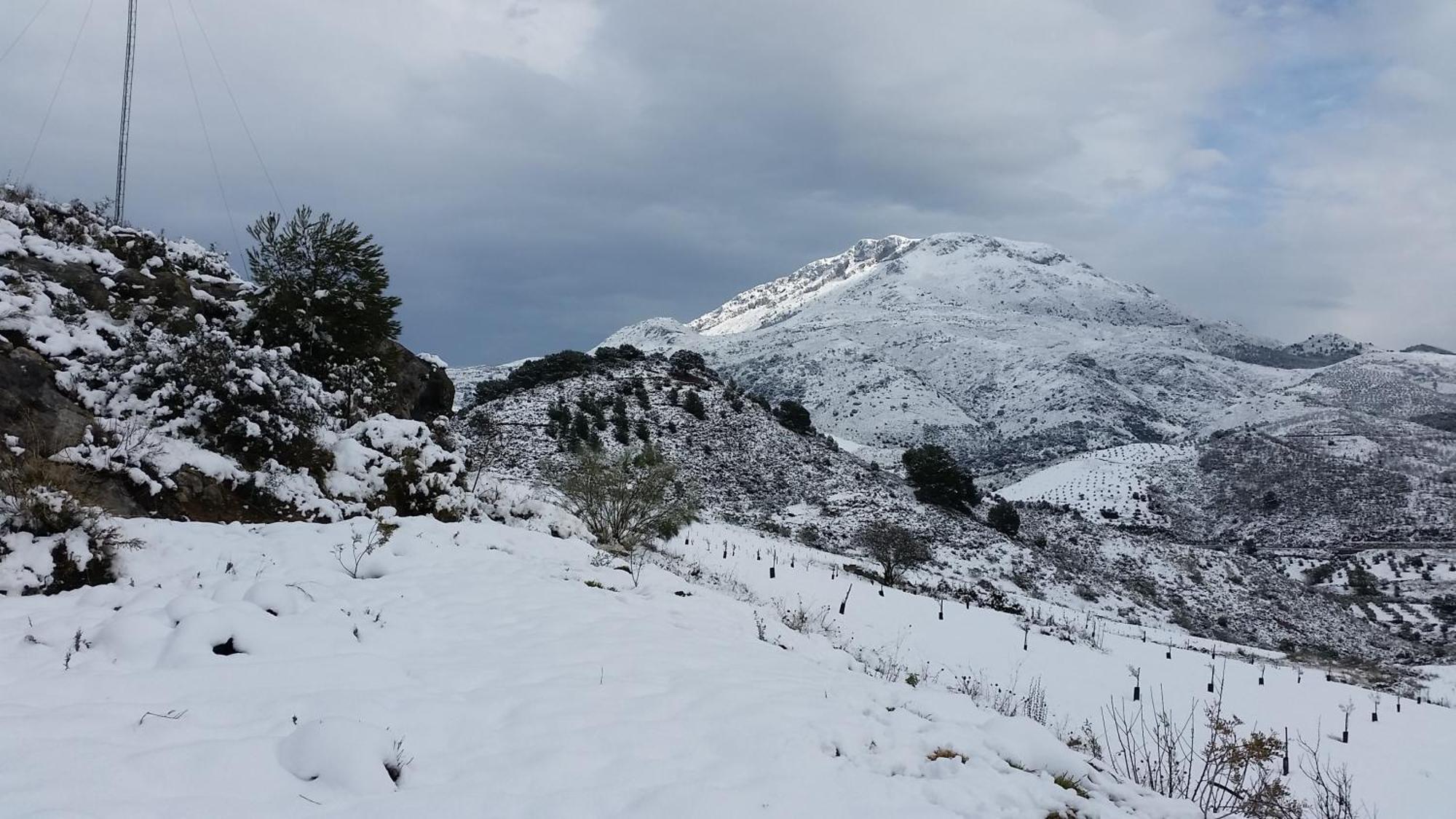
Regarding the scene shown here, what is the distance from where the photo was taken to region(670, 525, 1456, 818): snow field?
1153 cm

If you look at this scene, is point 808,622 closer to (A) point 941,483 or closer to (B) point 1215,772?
(B) point 1215,772

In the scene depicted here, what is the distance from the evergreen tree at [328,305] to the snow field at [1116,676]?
32.9 ft

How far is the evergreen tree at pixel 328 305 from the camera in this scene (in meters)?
14.2

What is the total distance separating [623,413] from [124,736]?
4966cm

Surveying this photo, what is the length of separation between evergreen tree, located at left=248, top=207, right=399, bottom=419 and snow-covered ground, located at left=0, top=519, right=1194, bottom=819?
7.45 metres

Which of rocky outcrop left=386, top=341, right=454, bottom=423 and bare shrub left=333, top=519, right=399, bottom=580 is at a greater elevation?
rocky outcrop left=386, top=341, right=454, bottom=423

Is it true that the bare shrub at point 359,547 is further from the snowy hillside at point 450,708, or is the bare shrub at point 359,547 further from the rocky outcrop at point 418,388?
the rocky outcrop at point 418,388

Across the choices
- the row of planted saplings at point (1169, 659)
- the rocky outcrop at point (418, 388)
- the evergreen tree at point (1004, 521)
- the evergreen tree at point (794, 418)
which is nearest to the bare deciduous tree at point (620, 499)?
the row of planted saplings at point (1169, 659)

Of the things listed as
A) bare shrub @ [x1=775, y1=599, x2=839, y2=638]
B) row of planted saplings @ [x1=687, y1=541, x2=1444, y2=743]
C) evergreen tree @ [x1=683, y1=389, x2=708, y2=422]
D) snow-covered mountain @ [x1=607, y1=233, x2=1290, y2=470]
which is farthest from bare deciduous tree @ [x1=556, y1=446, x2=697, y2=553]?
snow-covered mountain @ [x1=607, y1=233, x2=1290, y2=470]

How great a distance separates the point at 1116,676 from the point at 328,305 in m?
19.0

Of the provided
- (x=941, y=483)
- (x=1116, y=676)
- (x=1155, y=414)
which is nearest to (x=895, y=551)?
(x=1116, y=676)

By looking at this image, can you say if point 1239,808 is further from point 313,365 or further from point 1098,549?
point 1098,549

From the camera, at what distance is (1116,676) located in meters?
15.6

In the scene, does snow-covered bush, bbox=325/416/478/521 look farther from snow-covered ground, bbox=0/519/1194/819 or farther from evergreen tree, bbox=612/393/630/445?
evergreen tree, bbox=612/393/630/445
